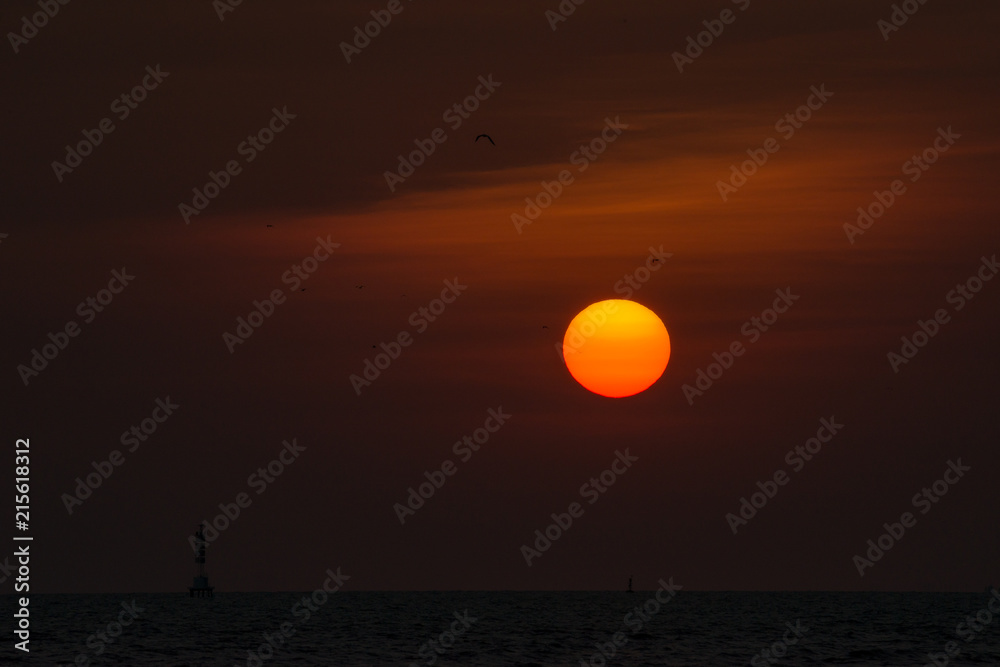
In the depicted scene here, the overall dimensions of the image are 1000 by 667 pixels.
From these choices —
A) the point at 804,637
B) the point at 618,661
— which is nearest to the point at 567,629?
the point at 804,637

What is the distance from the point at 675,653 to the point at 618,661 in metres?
8.77
